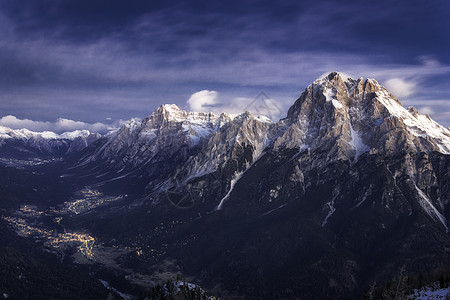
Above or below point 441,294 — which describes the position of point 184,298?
below

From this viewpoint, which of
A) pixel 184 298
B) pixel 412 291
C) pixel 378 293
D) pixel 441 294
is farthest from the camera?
pixel 184 298

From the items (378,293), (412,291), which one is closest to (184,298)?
(378,293)

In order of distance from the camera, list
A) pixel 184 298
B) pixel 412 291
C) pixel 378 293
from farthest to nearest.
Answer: pixel 184 298 → pixel 378 293 → pixel 412 291

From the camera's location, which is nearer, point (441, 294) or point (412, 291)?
point (441, 294)

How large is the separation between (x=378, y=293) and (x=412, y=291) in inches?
1263

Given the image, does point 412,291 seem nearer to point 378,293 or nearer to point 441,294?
Answer: point 441,294

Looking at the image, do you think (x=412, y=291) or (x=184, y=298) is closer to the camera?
(x=412, y=291)

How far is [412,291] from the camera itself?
144250mm

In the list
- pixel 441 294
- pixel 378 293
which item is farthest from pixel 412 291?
pixel 378 293

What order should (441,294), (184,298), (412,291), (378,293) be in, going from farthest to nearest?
(184,298)
(378,293)
(412,291)
(441,294)

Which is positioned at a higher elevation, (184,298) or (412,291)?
(412,291)

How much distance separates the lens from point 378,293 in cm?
17375

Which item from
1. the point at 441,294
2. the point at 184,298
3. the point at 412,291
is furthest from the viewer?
the point at 184,298

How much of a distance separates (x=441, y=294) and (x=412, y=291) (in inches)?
461
